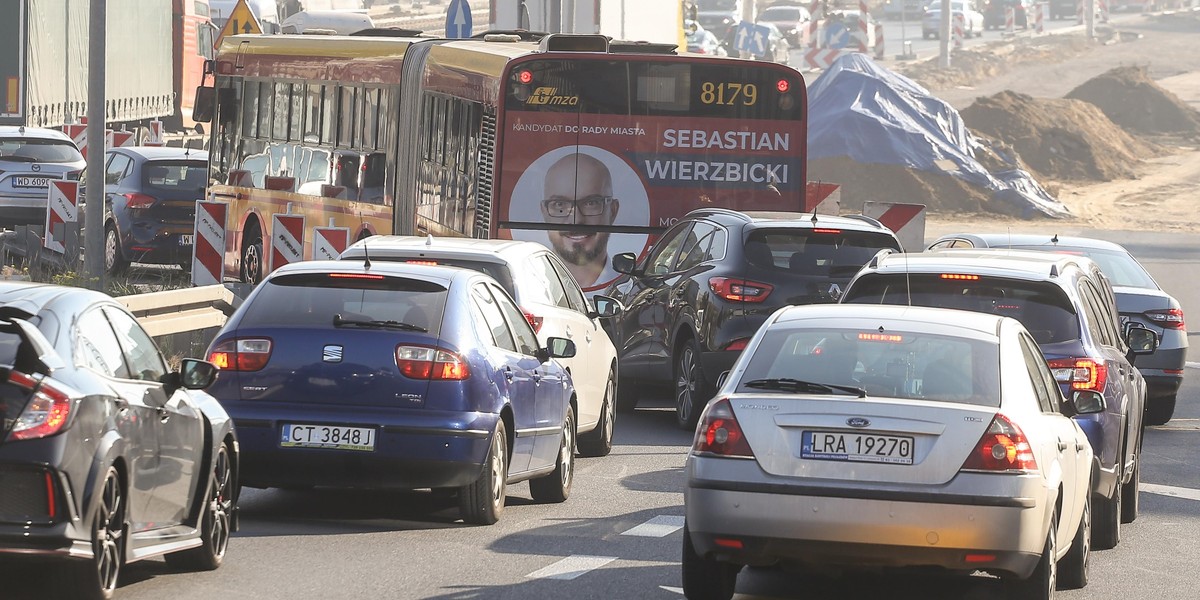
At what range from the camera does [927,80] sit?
84.0 meters

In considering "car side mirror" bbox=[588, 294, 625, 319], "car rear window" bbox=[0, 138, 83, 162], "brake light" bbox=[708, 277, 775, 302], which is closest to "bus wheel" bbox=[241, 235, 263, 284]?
"car rear window" bbox=[0, 138, 83, 162]

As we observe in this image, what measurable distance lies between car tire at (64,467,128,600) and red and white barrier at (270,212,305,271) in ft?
43.3

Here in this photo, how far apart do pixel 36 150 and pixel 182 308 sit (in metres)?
15.6

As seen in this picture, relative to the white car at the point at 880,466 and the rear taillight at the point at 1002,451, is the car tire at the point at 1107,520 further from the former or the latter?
the rear taillight at the point at 1002,451

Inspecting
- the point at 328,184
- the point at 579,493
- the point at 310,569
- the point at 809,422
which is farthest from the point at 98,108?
the point at 809,422

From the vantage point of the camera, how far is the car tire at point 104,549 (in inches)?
308

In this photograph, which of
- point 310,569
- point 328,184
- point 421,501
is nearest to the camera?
point 310,569

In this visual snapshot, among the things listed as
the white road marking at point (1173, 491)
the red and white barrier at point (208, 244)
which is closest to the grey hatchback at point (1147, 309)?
the white road marking at point (1173, 491)

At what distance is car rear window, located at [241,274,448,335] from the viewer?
1090 centimetres

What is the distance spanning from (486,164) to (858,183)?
107ft

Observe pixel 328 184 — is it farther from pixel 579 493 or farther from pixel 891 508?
pixel 891 508

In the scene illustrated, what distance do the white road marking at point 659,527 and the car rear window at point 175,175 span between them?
16873 millimetres

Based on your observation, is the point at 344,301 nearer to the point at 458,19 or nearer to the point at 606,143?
the point at 606,143

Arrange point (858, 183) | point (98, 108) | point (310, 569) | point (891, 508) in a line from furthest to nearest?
point (858, 183) < point (98, 108) < point (310, 569) < point (891, 508)
